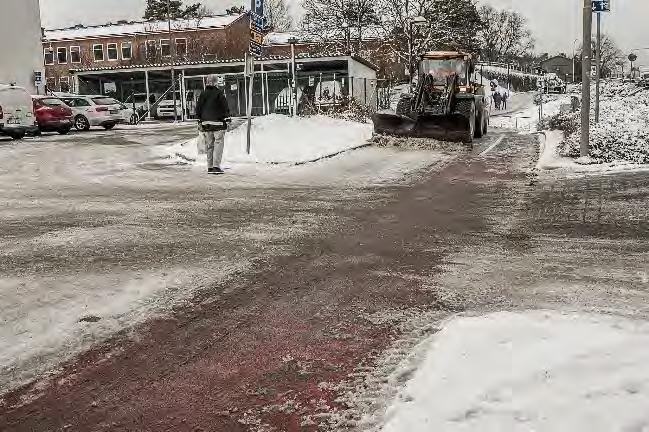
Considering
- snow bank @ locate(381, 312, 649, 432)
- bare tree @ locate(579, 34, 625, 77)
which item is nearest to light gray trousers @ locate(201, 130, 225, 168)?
snow bank @ locate(381, 312, 649, 432)

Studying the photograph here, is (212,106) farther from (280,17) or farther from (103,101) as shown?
(280,17)

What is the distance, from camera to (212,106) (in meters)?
13.3

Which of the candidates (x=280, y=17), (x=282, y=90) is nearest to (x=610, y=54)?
(x=280, y=17)

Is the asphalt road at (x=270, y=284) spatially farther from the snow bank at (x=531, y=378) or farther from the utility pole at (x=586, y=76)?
the utility pole at (x=586, y=76)

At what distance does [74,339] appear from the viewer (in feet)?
14.6

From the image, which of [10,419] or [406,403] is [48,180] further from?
[406,403]

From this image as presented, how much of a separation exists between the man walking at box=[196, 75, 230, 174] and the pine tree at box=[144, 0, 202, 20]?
67611mm

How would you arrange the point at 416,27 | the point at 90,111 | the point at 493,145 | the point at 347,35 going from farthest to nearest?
the point at 347,35 → the point at 416,27 → the point at 90,111 → the point at 493,145

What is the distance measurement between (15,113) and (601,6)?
18.6 m

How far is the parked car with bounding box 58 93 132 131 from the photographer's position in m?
29.2

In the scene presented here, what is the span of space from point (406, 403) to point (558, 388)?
2.45 feet

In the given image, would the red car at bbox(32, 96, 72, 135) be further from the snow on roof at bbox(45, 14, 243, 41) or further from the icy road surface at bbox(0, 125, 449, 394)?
the snow on roof at bbox(45, 14, 243, 41)

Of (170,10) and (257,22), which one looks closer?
(257,22)

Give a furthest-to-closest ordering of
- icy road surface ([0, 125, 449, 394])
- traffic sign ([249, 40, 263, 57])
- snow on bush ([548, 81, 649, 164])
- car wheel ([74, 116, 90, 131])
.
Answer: car wheel ([74, 116, 90, 131]) → traffic sign ([249, 40, 263, 57]) → snow on bush ([548, 81, 649, 164]) → icy road surface ([0, 125, 449, 394])
